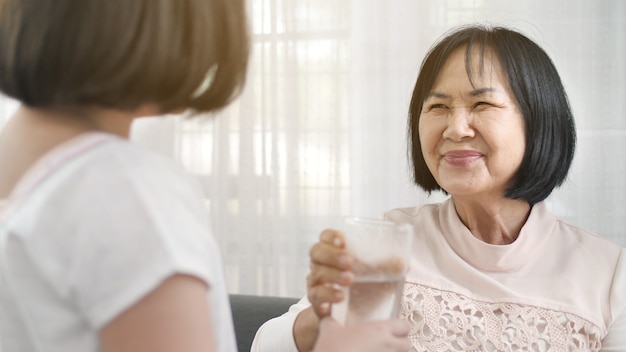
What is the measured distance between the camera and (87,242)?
1.89 feet

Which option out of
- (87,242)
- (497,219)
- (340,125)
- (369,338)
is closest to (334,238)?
(369,338)

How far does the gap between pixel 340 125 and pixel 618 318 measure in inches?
73.2

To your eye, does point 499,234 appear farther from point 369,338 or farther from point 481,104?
point 369,338

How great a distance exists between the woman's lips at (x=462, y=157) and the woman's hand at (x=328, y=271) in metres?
0.55

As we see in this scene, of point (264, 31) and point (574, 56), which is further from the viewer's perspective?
point (264, 31)

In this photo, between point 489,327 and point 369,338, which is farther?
point 489,327

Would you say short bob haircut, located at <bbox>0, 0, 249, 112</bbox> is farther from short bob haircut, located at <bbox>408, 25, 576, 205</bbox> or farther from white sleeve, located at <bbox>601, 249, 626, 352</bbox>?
white sleeve, located at <bbox>601, 249, 626, 352</bbox>

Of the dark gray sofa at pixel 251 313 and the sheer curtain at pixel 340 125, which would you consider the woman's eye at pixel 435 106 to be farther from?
the sheer curtain at pixel 340 125

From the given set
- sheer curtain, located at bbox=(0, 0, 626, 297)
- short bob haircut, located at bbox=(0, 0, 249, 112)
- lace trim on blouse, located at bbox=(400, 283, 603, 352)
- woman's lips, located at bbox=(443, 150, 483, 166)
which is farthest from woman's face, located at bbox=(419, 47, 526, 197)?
sheer curtain, located at bbox=(0, 0, 626, 297)

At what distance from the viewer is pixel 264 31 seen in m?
3.21

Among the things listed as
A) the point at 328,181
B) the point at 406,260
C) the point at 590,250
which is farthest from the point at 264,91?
the point at 406,260

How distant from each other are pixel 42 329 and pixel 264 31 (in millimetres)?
2741

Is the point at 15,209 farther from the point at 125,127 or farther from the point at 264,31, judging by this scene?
the point at 264,31

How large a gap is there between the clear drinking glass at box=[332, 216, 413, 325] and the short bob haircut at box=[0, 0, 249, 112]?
1.15ft
